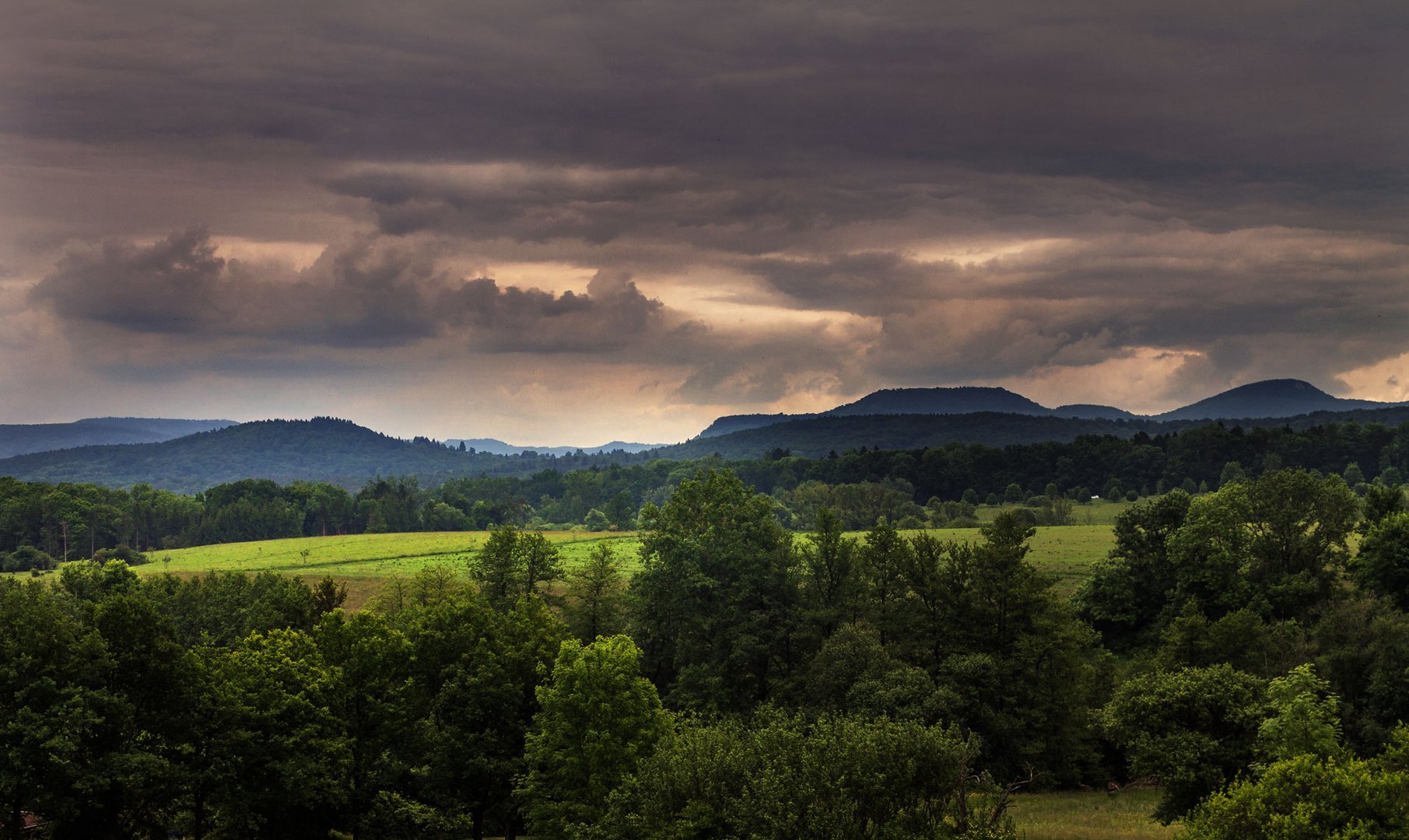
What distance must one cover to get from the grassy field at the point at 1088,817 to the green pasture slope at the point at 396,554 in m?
43.8

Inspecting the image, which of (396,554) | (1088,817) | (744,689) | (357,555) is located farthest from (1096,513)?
(1088,817)

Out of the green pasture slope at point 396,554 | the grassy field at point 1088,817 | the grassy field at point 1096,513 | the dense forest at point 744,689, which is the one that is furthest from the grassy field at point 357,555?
the grassy field at point 1096,513

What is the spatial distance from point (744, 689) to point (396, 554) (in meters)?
93.0

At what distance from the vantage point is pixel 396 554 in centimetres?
14850

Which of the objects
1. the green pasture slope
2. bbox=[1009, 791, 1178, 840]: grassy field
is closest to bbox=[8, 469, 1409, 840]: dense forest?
bbox=[1009, 791, 1178, 840]: grassy field

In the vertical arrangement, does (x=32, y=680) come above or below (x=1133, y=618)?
above

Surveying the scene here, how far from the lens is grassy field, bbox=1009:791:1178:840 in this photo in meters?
48.0

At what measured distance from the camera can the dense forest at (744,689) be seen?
39719 mm

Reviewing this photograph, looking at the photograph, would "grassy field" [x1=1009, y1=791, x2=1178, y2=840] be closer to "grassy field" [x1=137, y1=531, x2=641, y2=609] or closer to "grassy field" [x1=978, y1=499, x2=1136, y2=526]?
"grassy field" [x1=137, y1=531, x2=641, y2=609]

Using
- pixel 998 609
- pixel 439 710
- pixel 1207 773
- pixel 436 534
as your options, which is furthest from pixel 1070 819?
pixel 436 534

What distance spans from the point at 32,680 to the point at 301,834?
47.8 feet

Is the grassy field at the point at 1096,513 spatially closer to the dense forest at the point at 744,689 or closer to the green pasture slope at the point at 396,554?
the green pasture slope at the point at 396,554

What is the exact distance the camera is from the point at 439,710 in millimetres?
54906

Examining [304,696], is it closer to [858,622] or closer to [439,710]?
[439,710]
